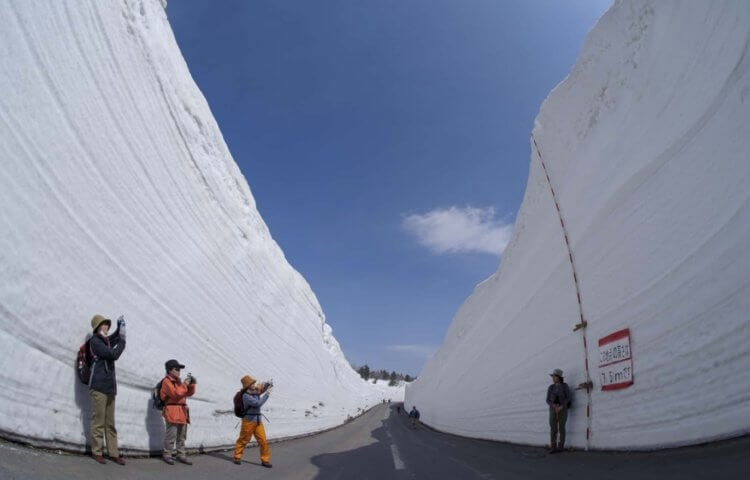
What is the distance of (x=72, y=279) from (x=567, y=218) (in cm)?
889

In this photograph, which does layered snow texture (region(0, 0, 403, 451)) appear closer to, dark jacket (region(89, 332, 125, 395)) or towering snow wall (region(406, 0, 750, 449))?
dark jacket (region(89, 332, 125, 395))

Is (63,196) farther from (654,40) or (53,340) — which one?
(654,40)

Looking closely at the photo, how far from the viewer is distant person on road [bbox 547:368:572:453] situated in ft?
25.8

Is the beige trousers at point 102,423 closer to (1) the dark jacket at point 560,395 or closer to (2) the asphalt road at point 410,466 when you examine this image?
(2) the asphalt road at point 410,466

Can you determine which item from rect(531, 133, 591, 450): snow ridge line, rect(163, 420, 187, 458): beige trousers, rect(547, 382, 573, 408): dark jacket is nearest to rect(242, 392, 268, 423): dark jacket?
rect(163, 420, 187, 458): beige trousers

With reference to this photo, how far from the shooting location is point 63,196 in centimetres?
560

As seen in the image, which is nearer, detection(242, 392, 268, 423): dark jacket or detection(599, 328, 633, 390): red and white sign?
detection(599, 328, 633, 390): red and white sign

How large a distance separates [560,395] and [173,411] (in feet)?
20.7

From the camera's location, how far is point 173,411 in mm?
6668

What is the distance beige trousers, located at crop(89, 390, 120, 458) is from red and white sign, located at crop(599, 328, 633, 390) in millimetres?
6784

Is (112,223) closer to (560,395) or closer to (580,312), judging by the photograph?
(560,395)

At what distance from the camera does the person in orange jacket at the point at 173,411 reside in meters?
6.63

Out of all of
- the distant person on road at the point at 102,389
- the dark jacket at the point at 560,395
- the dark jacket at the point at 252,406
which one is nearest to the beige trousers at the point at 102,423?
the distant person on road at the point at 102,389

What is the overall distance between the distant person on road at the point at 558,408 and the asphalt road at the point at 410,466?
340 mm
